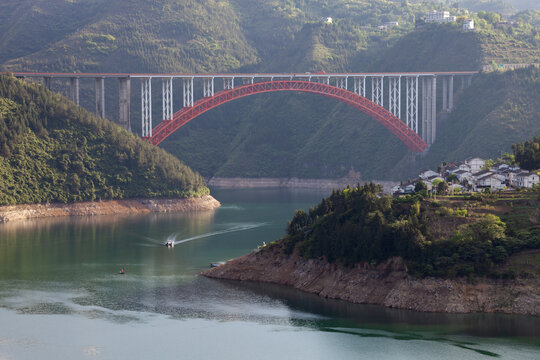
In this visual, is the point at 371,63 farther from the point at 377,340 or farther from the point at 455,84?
the point at 377,340

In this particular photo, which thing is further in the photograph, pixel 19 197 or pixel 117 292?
pixel 19 197

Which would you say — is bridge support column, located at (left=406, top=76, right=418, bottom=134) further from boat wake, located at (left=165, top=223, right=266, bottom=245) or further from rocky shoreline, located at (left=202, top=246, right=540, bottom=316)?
rocky shoreline, located at (left=202, top=246, right=540, bottom=316)

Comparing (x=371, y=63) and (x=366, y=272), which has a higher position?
(x=371, y=63)

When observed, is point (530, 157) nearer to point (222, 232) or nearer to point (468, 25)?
point (222, 232)

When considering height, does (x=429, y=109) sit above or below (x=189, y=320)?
above

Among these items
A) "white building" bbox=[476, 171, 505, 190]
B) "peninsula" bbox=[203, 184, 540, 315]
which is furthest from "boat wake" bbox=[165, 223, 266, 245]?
"white building" bbox=[476, 171, 505, 190]

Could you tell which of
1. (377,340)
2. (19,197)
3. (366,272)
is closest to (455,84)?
(19,197)

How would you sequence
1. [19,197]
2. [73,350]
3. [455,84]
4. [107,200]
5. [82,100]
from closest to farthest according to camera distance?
[73,350], [19,197], [107,200], [455,84], [82,100]

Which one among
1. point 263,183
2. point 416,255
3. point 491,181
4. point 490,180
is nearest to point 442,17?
point 263,183
